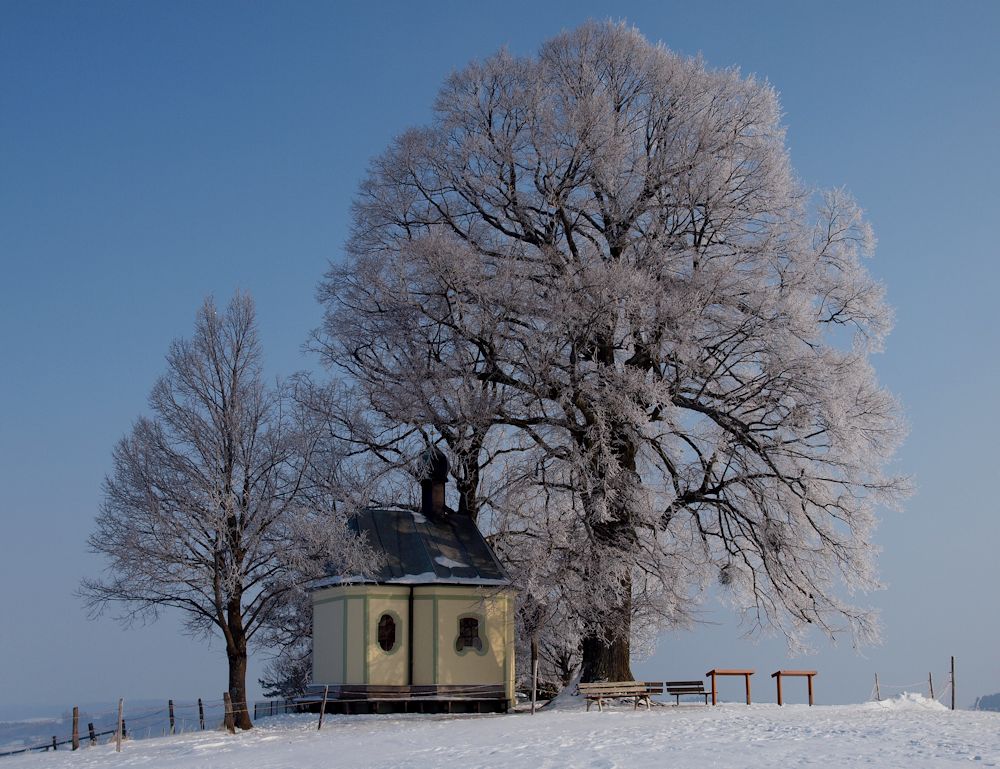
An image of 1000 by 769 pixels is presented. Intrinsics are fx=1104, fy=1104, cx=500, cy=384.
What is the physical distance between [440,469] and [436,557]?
3.03 m

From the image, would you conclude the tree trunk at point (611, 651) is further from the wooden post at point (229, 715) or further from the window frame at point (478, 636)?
the wooden post at point (229, 715)

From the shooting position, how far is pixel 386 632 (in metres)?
25.2

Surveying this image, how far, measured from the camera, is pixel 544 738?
60.1 feet

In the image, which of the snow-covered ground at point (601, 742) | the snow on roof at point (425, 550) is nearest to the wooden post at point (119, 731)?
the snow-covered ground at point (601, 742)

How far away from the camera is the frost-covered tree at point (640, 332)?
81.1ft

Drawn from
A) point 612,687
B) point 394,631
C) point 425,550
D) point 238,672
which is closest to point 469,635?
point 394,631

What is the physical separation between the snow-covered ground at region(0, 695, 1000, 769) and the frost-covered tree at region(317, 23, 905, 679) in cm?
340

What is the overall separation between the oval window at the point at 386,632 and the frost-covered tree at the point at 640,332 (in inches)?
159

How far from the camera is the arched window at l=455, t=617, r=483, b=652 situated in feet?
83.9

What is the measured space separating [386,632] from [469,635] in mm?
1949

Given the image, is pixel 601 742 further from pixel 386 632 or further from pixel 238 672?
pixel 238 672

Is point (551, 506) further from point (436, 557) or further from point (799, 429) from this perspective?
point (799, 429)

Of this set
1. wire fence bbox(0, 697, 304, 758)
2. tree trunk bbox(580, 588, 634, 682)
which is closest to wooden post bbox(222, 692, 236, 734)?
wire fence bbox(0, 697, 304, 758)

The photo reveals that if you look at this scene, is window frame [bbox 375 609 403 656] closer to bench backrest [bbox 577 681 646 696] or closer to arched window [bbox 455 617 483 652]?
arched window [bbox 455 617 483 652]
